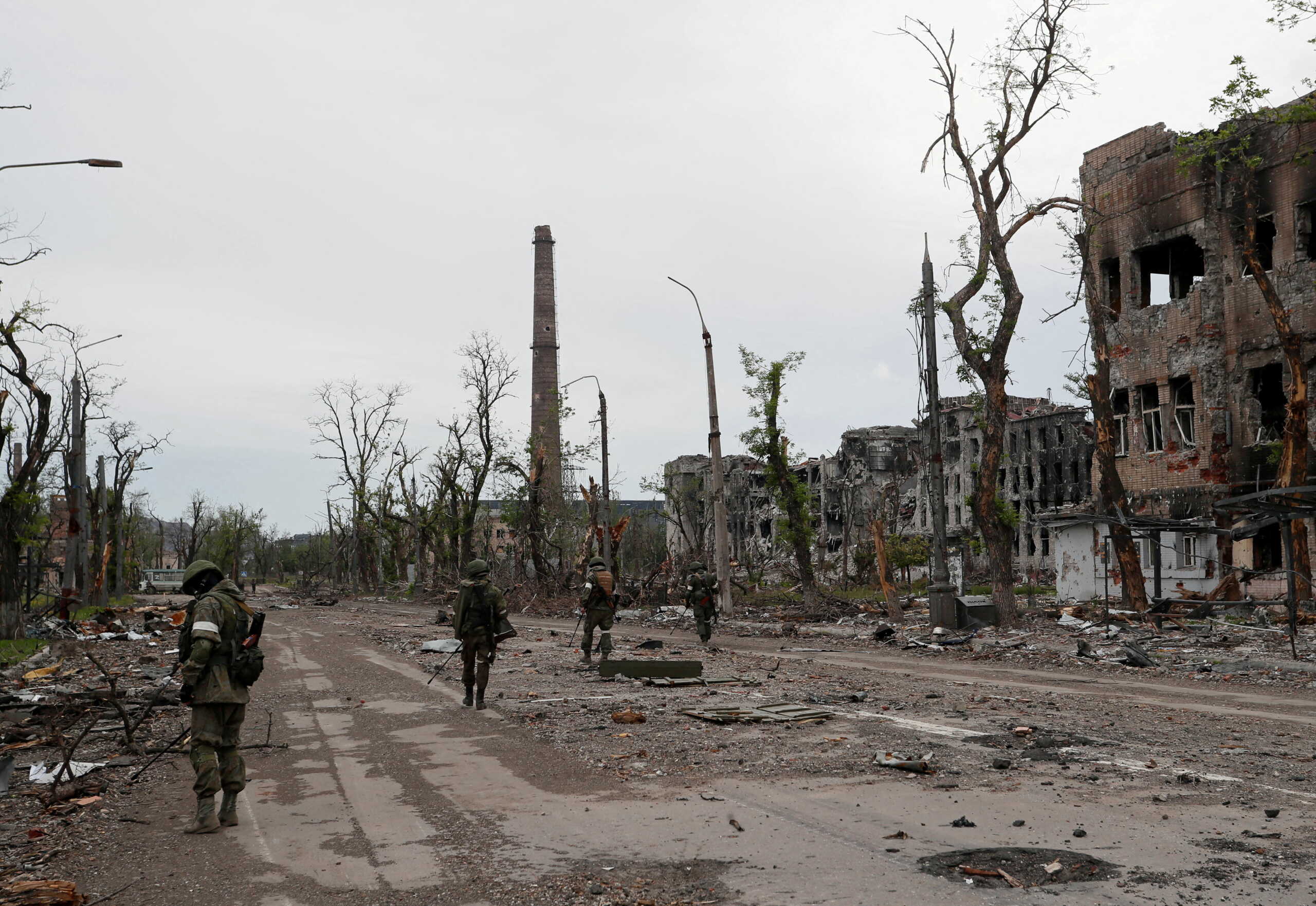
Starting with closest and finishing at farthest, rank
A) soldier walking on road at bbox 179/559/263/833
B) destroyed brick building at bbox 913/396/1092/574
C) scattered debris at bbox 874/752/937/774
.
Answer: soldier walking on road at bbox 179/559/263/833 < scattered debris at bbox 874/752/937/774 < destroyed brick building at bbox 913/396/1092/574

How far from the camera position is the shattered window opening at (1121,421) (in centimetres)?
3250

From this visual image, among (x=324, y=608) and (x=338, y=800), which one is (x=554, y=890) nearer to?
(x=338, y=800)

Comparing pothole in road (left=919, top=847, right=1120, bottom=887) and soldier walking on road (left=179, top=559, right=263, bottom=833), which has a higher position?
soldier walking on road (left=179, top=559, right=263, bottom=833)

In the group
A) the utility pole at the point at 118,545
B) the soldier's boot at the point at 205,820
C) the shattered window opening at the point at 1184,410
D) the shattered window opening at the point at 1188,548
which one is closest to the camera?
the soldier's boot at the point at 205,820

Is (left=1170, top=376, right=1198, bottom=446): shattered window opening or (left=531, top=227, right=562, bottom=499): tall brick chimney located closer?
(left=1170, top=376, right=1198, bottom=446): shattered window opening

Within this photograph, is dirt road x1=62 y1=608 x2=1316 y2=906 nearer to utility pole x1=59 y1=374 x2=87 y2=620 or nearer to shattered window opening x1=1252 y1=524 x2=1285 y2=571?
utility pole x1=59 y1=374 x2=87 y2=620

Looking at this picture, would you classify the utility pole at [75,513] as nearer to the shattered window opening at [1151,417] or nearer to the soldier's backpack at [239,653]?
the soldier's backpack at [239,653]

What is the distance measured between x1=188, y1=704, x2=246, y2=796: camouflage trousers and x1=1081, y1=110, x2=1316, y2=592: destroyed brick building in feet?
82.4

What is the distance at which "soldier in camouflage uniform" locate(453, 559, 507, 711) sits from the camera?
13242 millimetres

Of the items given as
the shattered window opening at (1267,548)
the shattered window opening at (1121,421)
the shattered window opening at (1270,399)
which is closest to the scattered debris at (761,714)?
the shattered window opening at (1270,399)

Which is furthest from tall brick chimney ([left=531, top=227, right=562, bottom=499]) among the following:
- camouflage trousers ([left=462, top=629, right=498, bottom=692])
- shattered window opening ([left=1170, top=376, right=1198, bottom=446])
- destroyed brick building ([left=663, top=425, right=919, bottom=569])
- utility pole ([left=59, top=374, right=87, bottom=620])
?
camouflage trousers ([left=462, top=629, right=498, bottom=692])

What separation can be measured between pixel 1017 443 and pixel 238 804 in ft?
244

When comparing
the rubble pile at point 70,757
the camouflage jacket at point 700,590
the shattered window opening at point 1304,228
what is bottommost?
the rubble pile at point 70,757

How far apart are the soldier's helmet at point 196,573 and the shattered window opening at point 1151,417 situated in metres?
29.0
